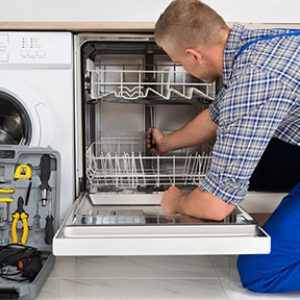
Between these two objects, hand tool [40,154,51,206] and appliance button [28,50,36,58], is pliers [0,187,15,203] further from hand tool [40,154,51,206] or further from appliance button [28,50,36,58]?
appliance button [28,50,36,58]

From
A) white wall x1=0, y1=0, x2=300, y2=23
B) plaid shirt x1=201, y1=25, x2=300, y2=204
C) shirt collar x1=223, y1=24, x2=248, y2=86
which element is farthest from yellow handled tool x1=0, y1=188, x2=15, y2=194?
white wall x1=0, y1=0, x2=300, y2=23

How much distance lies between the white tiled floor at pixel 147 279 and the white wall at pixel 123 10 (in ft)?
4.24

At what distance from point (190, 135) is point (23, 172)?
632 mm

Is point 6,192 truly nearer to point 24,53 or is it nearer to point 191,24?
point 24,53

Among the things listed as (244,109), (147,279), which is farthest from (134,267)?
(244,109)

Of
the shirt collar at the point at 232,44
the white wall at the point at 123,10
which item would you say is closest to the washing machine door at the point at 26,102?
the shirt collar at the point at 232,44

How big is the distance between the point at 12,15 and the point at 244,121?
169 centimetres

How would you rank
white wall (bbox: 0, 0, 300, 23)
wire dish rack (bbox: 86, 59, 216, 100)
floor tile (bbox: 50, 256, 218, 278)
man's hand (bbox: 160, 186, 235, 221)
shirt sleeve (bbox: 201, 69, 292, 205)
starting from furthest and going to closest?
1. white wall (bbox: 0, 0, 300, 23)
2. wire dish rack (bbox: 86, 59, 216, 100)
3. floor tile (bbox: 50, 256, 218, 278)
4. man's hand (bbox: 160, 186, 235, 221)
5. shirt sleeve (bbox: 201, 69, 292, 205)

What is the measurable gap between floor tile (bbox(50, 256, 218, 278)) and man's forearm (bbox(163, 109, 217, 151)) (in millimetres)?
436

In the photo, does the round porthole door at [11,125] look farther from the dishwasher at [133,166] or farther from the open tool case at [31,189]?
the dishwasher at [133,166]

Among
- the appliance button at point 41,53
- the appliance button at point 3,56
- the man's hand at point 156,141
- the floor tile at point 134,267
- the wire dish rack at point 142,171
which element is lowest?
the floor tile at point 134,267

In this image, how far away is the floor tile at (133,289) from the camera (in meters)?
1.41

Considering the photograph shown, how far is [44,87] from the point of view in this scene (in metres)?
1.72

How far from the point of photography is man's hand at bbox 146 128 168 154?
1.88m
